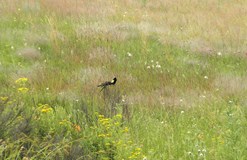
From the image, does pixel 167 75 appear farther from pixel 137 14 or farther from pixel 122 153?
pixel 137 14

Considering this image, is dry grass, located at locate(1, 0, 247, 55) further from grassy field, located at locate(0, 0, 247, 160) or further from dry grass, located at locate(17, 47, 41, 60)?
dry grass, located at locate(17, 47, 41, 60)

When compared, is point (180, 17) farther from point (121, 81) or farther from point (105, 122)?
point (105, 122)

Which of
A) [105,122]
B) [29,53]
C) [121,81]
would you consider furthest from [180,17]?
[105,122]

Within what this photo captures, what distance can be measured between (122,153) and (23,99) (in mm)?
1928

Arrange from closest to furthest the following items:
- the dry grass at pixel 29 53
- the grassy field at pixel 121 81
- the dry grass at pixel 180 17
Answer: the grassy field at pixel 121 81, the dry grass at pixel 29 53, the dry grass at pixel 180 17

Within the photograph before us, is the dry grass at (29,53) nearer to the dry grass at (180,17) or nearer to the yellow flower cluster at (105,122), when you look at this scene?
the dry grass at (180,17)

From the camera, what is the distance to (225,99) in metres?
6.44

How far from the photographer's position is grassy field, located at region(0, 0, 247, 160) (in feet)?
14.9

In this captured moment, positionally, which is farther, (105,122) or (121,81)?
(121,81)

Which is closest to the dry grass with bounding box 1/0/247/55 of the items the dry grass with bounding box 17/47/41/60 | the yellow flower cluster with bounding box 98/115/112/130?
the dry grass with bounding box 17/47/41/60

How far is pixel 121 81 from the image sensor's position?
7078 mm

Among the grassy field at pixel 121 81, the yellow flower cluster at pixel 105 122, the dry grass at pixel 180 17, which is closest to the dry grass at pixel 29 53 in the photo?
the grassy field at pixel 121 81

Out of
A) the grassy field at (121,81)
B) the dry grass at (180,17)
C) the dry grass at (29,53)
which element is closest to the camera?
the grassy field at (121,81)

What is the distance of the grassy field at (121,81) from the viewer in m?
4.53
